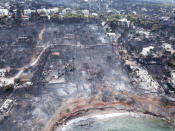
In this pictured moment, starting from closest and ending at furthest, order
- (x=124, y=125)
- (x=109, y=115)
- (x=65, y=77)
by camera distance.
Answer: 1. (x=124, y=125)
2. (x=109, y=115)
3. (x=65, y=77)

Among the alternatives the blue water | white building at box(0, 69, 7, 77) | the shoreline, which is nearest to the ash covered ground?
the shoreline

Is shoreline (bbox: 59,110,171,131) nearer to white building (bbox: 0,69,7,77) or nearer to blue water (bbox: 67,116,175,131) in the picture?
blue water (bbox: 67,116,175,131)

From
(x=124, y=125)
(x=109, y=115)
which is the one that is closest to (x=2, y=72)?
(x=109, y=115)

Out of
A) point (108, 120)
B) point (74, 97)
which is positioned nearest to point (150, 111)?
point (108, 120)

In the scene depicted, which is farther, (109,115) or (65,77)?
(65,77)

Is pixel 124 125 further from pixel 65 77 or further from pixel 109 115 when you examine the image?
pixel 65 77

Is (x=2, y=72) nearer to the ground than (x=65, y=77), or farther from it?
farther from it

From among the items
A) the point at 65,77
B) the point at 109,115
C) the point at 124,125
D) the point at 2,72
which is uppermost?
the point at 2,72

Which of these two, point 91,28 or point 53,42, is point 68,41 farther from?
point 91,28
